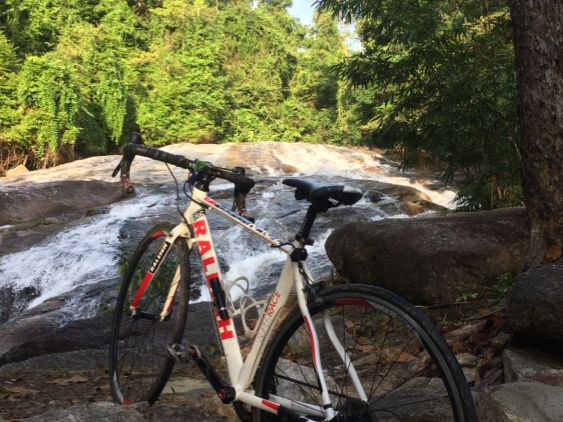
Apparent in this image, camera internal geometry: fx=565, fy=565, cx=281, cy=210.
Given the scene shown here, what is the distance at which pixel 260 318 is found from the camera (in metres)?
2.23

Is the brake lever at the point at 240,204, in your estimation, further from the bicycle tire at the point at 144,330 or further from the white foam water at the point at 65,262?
the white foam water at the point at 65,262

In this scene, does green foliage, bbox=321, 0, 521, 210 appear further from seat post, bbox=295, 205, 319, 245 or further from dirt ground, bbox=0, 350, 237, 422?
seat post, bbox=295, 205, 319, 245

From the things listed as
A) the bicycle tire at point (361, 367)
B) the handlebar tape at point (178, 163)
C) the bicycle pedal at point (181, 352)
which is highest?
the handlebar tape at point (178, 163)

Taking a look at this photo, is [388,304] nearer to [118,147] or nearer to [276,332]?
[276,332]

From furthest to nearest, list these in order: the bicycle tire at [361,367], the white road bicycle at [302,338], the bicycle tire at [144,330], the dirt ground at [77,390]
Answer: the dirt ground at [77,390]
the bicycle tire at [144,330]
the white road bicycle at [302,338]
the bicycle tire at [361,367]

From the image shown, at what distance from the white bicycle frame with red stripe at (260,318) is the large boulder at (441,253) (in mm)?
2691

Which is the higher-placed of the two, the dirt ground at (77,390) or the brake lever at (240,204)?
the brake lever at (240,204)

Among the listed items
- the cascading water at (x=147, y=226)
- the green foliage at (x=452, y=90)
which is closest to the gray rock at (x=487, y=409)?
the green foliage at (x=452, y=90)

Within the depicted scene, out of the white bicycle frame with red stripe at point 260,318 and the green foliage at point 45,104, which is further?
the green foliage at point 45,104

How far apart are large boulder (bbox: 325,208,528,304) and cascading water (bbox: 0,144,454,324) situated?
1747 millimetres

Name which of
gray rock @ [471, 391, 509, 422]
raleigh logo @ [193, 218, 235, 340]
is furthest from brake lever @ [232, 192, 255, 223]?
gray rock @ [471, 391, 509, 422]

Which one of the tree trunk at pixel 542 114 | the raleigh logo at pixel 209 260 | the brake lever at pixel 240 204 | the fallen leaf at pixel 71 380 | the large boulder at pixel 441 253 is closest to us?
the raleigh logo at pixel 209 260

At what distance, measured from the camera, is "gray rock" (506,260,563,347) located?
3.00 meters

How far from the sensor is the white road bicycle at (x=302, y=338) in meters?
1.91
